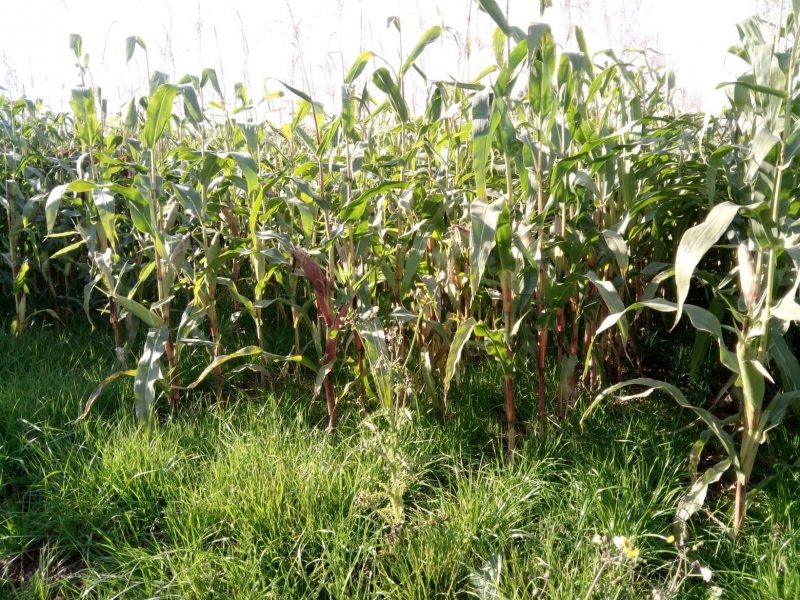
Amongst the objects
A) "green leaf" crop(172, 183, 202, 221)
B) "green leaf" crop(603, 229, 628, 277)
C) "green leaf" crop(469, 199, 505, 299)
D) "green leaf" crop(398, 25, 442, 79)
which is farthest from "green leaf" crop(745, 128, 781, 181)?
"green leaf" crop(172, 183, 202, 221)

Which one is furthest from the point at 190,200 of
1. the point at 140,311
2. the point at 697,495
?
the point at 697,495

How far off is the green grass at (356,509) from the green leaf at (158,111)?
112 cm

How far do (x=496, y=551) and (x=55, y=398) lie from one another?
2.04m

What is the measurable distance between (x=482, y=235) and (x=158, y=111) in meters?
1.32

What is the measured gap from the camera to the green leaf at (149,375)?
2.38 meters

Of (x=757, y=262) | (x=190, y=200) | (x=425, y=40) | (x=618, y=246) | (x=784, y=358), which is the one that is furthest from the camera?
(x=190, y=200)

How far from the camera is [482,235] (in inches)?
75.3

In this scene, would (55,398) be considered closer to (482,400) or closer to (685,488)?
(482,400)

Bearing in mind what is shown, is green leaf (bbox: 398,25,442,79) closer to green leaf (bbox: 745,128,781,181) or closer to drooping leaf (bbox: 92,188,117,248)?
green leaf (bbox: 745,128,781,181)

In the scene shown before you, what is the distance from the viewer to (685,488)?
212cm

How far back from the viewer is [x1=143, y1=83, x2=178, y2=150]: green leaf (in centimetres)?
229

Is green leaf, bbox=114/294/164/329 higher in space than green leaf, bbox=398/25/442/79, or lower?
lower

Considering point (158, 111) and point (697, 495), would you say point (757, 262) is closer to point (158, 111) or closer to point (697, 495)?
point (697, 495)

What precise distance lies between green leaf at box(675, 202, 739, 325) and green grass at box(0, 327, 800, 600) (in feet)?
2.40
